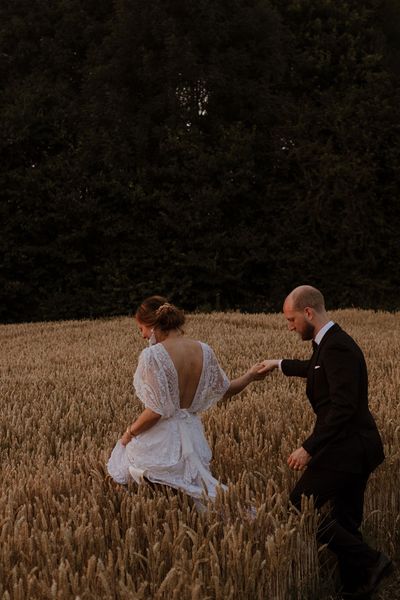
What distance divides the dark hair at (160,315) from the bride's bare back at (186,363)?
95 millimetres

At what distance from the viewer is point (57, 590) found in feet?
9.25

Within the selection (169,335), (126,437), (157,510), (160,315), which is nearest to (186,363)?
(169,335)

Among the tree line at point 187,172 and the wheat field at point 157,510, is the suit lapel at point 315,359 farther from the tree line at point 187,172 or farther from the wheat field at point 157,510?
the tree line at point 187,172

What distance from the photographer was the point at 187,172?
2295 centimetres

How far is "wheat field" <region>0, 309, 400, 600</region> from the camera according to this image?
288cm

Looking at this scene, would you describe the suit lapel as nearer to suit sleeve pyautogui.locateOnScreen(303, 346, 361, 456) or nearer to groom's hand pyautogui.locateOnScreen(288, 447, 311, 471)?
suit sleeve pyautogui.locateOnScreen(303, 346, 361, 456)

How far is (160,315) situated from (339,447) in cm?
127

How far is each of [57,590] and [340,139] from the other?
22.9 m

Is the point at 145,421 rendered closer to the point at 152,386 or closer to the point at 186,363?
the point at 152,386

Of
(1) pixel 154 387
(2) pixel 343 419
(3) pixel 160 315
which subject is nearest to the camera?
(2) pixel 343 419

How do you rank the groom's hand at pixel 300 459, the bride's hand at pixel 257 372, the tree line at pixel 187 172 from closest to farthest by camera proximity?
the groom's hand at pixel 300 459 < the bride's hand at pixel 257 372 < the tree line at pixel 187 172

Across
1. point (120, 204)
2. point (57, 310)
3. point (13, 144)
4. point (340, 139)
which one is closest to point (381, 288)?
point (340, 139)

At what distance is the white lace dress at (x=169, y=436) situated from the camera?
3.84 meters

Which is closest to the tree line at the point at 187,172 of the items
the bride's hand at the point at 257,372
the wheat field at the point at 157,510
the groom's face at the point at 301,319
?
the wheat field at the point at 157,510
